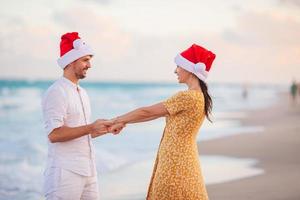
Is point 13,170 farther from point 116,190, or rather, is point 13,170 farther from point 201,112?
point 201,112

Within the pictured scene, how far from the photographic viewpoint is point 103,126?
168 inches

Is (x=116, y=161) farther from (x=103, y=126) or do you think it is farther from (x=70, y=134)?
(x=70, y=134)

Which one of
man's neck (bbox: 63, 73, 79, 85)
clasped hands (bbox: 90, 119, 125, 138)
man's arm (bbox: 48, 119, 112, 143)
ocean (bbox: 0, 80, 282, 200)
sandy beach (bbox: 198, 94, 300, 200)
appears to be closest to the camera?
man's arm (bbox: 48, 119, 112, 143)

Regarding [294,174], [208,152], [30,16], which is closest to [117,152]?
[208,152]

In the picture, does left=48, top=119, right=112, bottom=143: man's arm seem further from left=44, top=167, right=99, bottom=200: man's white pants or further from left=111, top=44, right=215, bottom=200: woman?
left=111, top=44, right=215, bottom=200: woman

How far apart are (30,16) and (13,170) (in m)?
29.9

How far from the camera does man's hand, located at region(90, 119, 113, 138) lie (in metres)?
4.09

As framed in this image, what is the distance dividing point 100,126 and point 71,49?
0.53m

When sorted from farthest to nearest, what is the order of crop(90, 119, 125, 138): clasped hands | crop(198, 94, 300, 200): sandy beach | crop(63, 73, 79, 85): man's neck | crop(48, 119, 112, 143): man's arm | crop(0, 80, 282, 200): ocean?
crop(0, 80, 282, 200): ocean → crop(198, 94, 300, 200): sandy beach → crop(63, 73, 79, 85): man's neck → crop(90, 119, 125, 138): clasped hands → crop(48, 119, 112, 143): man's arm

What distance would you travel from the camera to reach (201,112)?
4070 millimetres

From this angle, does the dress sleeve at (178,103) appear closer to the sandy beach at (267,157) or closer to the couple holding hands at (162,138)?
the couple holding hands at (162,138)

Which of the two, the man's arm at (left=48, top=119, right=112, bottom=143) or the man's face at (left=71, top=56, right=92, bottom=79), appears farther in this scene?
the man's face at (left=71, top=56, right=92, bottom=79)

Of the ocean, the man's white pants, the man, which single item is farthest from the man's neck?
the ocean

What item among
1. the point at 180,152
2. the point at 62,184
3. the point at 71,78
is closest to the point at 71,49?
the point at 71,78
